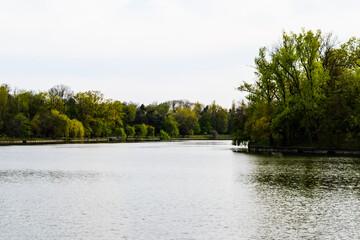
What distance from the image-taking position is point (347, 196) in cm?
1880

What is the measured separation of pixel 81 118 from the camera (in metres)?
123

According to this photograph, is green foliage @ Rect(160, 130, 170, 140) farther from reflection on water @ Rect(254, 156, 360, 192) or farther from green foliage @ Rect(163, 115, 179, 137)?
reflection on water @ Rect(254, 156, 360, 192)

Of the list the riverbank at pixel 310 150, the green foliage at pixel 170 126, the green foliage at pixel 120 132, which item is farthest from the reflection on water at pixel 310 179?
the green foliage at pixel 170 126

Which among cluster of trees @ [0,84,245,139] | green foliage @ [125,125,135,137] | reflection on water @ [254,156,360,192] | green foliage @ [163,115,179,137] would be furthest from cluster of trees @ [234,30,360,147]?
green foliage @ [163,115,179,137]

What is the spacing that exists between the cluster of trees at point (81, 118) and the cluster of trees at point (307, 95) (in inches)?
379

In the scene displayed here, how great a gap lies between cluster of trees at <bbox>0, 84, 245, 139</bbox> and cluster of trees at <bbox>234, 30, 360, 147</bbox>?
9630mm

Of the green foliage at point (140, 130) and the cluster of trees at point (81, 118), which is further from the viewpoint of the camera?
the green foliage at point (140, 130)

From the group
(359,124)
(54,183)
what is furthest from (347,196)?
(359,124)

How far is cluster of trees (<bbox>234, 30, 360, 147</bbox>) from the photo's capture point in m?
56.3

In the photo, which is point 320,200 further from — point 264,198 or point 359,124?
point 359,124

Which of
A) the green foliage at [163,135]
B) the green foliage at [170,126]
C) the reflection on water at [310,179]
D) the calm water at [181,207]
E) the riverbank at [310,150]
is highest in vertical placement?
the green foliage at [170,126]

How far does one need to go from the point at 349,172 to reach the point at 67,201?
787 inches

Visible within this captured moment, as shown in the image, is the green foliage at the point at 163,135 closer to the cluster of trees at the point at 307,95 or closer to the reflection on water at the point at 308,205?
the cluster of trees at the point at 307,95

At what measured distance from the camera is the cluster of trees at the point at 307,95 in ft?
185
